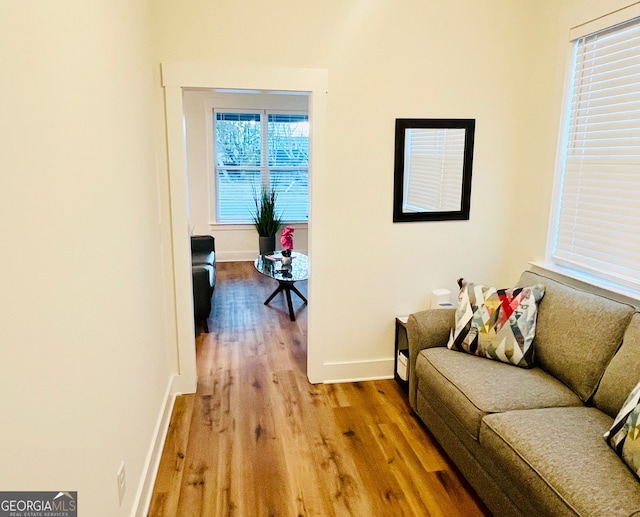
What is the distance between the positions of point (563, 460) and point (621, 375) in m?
0.61

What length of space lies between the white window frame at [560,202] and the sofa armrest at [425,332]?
78cm

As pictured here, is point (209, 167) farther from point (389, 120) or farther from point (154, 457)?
point (154, 457)

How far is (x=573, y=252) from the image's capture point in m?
2.88

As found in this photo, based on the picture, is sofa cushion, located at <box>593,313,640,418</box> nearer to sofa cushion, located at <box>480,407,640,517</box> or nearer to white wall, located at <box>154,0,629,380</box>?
sofa cushion, located at <box>480,407,640,517</box>

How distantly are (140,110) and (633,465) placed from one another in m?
2.58

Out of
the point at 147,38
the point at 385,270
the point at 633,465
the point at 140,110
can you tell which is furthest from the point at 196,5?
the point at 633,465

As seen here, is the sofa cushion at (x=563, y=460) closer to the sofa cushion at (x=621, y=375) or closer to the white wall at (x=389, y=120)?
the sofa cushion at (x=621, y=375)

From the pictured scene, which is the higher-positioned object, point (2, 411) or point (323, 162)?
point (323, 162)

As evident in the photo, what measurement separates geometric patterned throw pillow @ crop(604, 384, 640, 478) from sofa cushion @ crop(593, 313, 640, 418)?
10.0 inches

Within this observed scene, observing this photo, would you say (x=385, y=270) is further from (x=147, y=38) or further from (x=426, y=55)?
(x=147, y=38)

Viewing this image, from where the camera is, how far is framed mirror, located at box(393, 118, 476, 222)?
3119 mm

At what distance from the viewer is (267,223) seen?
6.87 meters

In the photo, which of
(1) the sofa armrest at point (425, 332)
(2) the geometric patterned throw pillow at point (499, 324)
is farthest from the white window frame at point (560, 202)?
(1) the sofa armrest at point (425, 332)


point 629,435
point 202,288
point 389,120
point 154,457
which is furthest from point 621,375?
point 202,288
